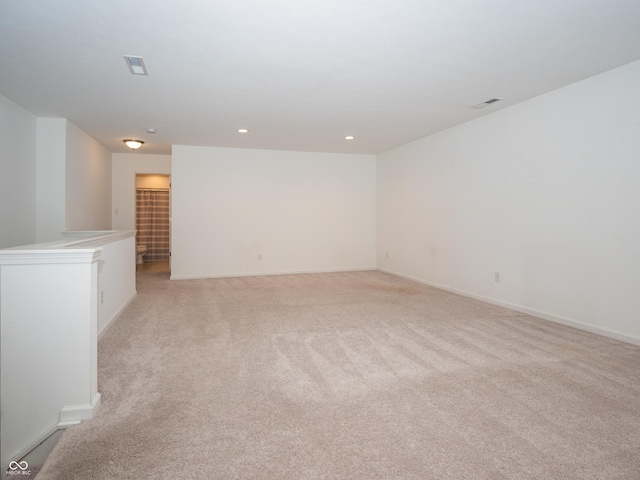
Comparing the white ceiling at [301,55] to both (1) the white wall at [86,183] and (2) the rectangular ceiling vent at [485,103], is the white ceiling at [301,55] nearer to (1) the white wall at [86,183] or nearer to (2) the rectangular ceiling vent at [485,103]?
(2) the rectangular ceiling vent at [485,103]

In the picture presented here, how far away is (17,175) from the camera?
4.51 meters

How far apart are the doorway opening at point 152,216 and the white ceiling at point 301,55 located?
470cm

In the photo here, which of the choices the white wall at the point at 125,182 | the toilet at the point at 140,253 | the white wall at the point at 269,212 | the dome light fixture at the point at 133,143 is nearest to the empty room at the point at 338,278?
the white wall at the point at 269,212

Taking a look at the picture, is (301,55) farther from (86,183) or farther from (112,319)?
(86,183)

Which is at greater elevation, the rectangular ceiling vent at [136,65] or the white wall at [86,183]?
the rectangular ceiling vent at [136,65]

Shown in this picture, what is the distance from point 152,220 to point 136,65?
7.09 metres

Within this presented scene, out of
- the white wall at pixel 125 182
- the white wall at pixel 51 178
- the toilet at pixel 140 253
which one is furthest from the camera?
the toilet at pixel 140 253

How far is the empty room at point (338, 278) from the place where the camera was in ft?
6.19

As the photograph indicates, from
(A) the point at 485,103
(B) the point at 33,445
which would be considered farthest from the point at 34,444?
(A) the point at 485,103

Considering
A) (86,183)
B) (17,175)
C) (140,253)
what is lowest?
(140,253)

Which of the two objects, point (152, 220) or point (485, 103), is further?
point (152, 220)

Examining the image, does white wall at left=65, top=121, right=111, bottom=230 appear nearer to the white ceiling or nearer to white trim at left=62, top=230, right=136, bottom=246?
white trim at left=62, top=230, right=136, bottom=246

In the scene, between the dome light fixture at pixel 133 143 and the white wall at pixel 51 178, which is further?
the dome light fixture at pixel 133 143

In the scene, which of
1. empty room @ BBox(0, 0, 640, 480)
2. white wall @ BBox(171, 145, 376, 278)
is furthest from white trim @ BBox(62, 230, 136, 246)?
white wall @ BBox(171, 145, 376, 278)
